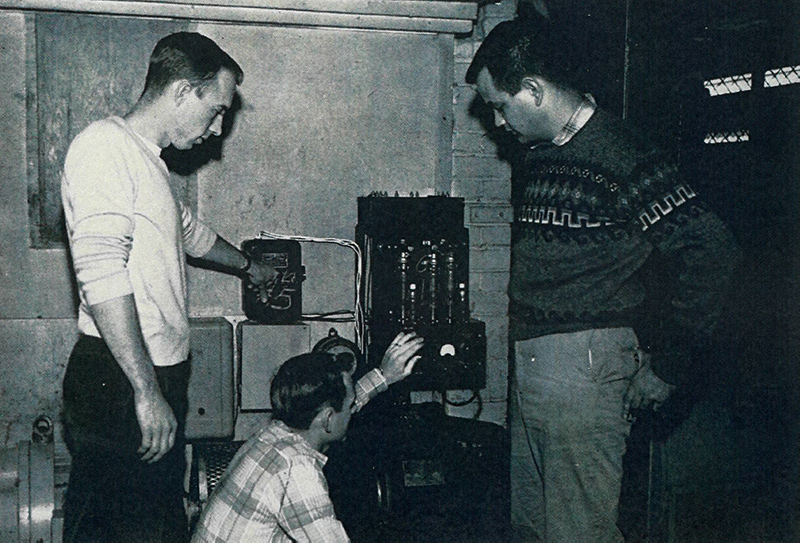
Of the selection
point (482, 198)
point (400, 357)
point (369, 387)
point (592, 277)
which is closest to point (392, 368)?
point (400, 357)

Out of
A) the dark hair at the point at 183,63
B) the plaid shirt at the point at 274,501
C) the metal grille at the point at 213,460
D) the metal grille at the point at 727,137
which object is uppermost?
the dark hair at the point at 183,63

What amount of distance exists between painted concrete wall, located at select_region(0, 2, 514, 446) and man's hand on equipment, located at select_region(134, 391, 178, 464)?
1.87 meters

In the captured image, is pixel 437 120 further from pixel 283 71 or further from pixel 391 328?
pixel 391 328

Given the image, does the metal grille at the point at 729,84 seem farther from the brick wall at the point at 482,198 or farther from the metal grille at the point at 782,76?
the brick wall at the point at 482,198

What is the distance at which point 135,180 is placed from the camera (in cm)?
242

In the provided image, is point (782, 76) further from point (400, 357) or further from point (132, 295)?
point (132, 295)

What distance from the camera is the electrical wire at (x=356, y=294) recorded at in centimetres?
403

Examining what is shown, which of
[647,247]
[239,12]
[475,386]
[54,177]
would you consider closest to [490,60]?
→ [647,247]

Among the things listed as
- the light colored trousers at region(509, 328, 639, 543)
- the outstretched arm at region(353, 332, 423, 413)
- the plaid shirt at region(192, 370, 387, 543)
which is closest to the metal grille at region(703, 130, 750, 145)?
the light colored trousers at region(509, 328, 639, 543)

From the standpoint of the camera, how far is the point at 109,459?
259cm

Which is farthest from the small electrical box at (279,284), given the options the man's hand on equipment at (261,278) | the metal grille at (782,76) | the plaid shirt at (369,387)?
the metal grille at (782,76)

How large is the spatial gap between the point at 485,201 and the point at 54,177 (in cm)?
234

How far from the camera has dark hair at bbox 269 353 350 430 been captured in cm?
247

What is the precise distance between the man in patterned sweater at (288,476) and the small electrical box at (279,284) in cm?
131
